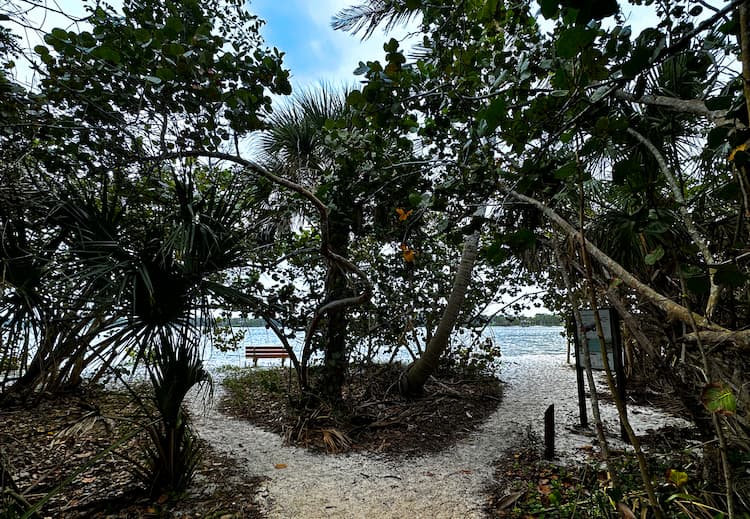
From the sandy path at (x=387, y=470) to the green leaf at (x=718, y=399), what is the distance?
80.4 inches

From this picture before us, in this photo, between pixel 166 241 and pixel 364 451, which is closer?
pixel 166 241

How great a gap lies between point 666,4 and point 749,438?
1890mm

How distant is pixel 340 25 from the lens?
15.8 ft

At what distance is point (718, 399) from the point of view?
99 centimetres

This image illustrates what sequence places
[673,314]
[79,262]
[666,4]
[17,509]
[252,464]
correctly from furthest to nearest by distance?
[252,464] → [79,262] → [17,509] → [666,4] → [673,314]

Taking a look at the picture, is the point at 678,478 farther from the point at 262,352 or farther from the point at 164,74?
the point at 262,352

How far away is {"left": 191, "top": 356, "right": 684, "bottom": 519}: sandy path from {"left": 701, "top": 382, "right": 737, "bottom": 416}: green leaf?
2.04 meters

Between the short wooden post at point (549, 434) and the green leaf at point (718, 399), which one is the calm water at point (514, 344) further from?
the green leaf at point (718, 399)

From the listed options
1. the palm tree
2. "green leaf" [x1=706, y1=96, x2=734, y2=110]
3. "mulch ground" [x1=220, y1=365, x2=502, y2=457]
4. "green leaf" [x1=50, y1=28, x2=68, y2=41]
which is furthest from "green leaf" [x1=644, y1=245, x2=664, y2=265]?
the palm tree

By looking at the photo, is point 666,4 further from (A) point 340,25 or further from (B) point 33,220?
(A) point 340,25

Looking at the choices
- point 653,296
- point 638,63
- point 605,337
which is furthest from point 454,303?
point 638,63

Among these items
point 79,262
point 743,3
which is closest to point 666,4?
point 743,3

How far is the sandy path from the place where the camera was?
8.80ft

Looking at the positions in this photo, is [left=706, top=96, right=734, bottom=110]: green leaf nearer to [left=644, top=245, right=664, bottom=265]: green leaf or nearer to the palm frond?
[left=644, top=245, right=664, bottom=265]: green leaf
